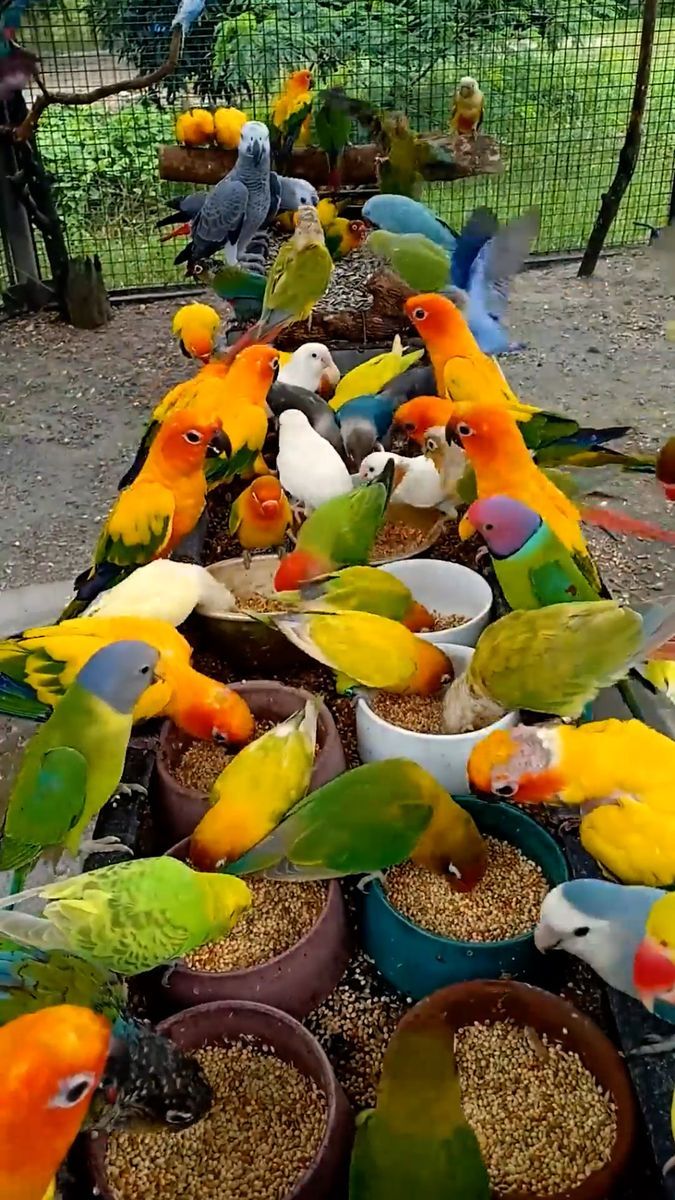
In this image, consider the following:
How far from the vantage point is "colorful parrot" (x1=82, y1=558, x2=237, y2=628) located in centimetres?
239

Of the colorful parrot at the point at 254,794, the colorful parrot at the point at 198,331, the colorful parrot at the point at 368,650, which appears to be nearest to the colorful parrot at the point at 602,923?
the colorful parrot at the point at 254,794

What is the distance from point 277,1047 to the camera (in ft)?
5.21

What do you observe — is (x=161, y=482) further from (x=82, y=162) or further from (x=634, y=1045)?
(x=82, y=162)

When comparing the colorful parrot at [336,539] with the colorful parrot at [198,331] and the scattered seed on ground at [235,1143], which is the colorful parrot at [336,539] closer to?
the scattered seed on ground at [235,1143]

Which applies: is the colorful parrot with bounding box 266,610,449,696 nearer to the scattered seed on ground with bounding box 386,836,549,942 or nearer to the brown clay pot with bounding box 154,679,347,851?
the brown clay pot with bounding box 154,679,347,851

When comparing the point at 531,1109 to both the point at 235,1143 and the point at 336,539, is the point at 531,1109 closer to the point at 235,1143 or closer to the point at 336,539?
the point at 235,1143

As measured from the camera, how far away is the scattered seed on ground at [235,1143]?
1471 millimetres

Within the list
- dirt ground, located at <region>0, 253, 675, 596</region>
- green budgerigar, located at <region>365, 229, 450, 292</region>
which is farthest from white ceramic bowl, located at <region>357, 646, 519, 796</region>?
green budgerigar, located at <region>365, 229, 450, 292</region>

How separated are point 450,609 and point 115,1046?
61.0 inches

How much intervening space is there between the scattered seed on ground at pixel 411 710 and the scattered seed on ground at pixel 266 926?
461 millimetres

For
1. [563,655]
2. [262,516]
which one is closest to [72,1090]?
[563,655]

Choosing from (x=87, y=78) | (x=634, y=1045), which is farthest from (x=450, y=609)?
(x=87, y=78)

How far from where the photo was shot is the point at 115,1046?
1285 mm

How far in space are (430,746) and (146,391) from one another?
411cm
